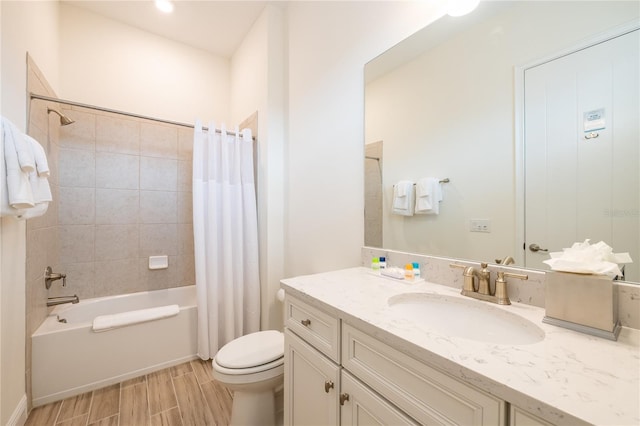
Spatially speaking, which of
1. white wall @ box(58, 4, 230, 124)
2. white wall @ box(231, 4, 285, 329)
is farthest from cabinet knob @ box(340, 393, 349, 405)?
white wall @ box(58, 4, 230, 124)

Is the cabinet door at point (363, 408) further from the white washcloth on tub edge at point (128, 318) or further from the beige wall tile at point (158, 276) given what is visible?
the beige wall tile at point (158, 276)

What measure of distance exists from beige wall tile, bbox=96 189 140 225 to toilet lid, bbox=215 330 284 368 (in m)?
1.69

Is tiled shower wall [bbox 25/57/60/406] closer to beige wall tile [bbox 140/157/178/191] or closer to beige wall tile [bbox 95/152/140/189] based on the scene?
beige wall tile [bbox 95/152/140/189]

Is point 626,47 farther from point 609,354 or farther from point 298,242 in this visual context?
point 298,242

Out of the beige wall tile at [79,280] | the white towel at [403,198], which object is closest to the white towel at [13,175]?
the beige wall tile at [79,280]

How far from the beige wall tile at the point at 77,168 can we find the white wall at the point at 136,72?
468 mm

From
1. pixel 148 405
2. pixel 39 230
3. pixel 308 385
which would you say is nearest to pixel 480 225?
pixel 308 385

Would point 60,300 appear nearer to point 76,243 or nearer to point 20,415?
point 76,243

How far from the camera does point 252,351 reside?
142 cm

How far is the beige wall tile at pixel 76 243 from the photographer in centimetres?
212

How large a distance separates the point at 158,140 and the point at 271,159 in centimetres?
→ 127

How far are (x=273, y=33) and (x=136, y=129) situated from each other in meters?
1.54

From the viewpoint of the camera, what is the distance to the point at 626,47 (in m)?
0.74

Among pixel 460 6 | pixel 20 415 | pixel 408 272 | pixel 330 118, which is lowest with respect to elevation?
pixel 20 415
